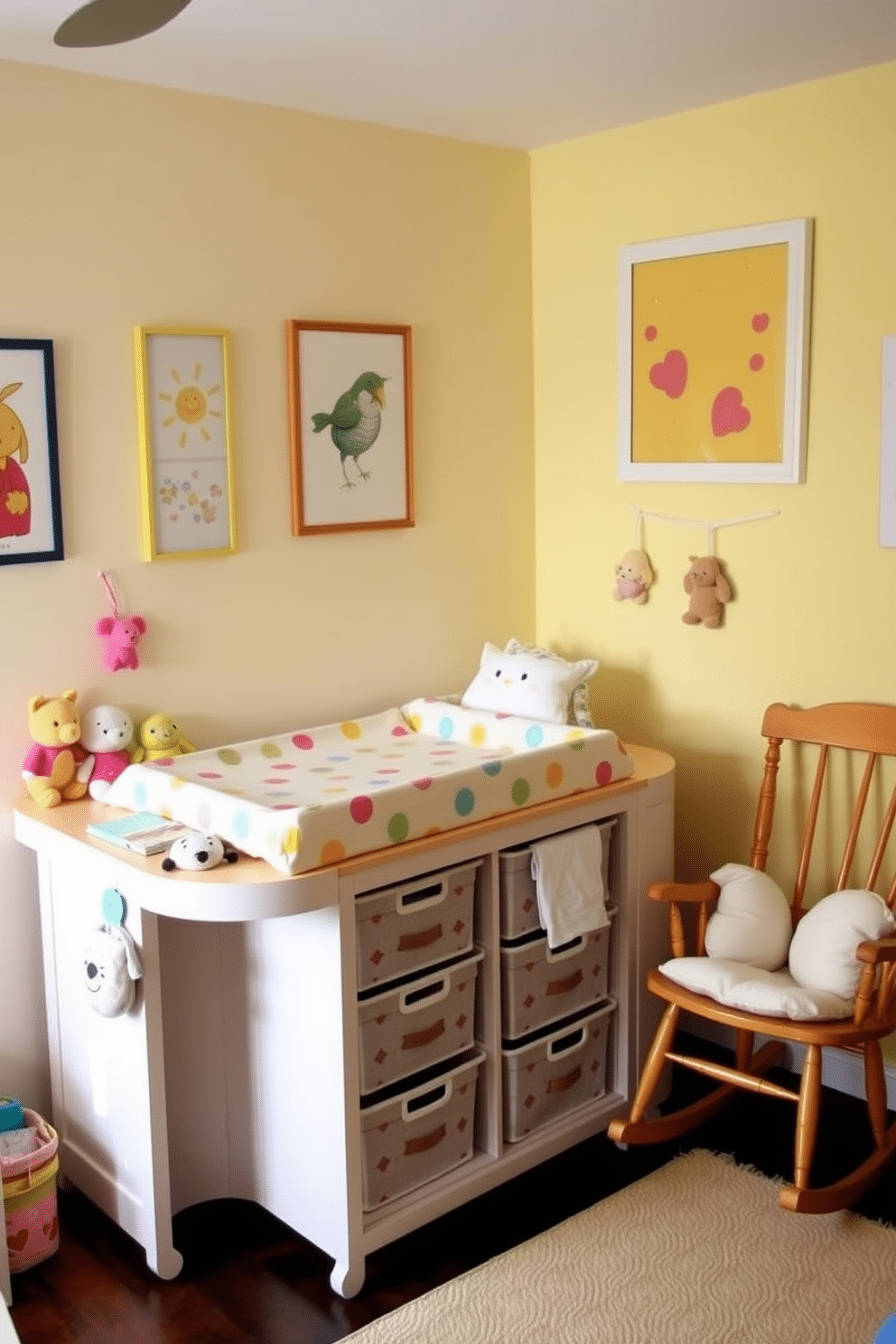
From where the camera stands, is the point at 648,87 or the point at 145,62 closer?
the point at 145,62

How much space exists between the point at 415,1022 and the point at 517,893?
34cm

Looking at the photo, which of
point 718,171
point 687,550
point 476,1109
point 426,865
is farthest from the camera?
point 687,550

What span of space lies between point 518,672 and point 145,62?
1534 mm

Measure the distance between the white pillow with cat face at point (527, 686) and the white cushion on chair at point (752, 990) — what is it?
2.19 ft

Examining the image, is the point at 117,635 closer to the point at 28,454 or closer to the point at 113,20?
the point at 28,454

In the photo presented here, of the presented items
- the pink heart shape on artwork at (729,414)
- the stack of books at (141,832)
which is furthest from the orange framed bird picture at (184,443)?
the pink heart shape on artwork at (729,414)

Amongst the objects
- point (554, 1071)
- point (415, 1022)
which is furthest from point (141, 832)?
point (554, 1071)

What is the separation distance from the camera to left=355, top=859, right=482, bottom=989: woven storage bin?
250cm

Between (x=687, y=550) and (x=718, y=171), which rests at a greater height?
(x=718, y=171)

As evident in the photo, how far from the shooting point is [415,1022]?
2602 mm

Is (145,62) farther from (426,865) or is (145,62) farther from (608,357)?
(426,865)

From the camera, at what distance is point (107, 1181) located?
263cm

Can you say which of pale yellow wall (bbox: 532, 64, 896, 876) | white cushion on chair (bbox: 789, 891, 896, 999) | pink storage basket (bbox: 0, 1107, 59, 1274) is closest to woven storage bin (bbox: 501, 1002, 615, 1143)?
white cushion on chair (bbox: 789, 891, 896, 999)

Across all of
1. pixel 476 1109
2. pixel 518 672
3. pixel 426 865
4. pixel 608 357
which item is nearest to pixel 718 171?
pixel 608 357
